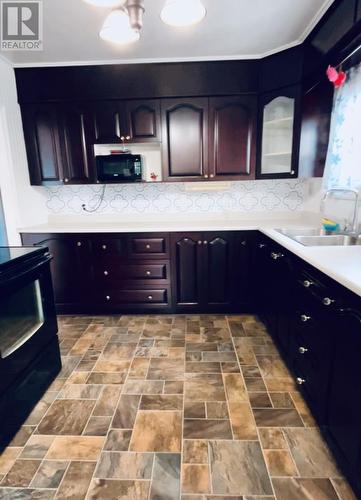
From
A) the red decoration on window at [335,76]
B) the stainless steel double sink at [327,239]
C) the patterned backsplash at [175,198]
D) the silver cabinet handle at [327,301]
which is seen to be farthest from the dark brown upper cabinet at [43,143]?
the silver cabinet handle at [327,301]

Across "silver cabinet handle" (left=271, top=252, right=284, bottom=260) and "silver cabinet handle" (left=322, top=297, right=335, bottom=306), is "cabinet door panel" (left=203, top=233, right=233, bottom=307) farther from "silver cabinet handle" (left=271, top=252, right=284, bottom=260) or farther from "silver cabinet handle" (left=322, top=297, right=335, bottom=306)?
"silver cabinet handle" (left=322, top=297, right=335, bottom=306)

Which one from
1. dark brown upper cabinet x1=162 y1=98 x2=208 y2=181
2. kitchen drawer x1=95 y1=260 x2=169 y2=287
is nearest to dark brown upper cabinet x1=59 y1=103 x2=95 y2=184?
dark brown upper cabinet x1=162 y1=98 x2=208 y2=181

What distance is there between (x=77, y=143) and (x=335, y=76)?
7.48 feet

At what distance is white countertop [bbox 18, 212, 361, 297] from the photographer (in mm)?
1400

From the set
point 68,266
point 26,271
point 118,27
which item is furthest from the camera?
point 68,266

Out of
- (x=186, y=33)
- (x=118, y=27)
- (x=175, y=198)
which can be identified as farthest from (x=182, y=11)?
(x=175, y=198)

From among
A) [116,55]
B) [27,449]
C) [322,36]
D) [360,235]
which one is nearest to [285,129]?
[322,36]

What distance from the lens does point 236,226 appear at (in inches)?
107

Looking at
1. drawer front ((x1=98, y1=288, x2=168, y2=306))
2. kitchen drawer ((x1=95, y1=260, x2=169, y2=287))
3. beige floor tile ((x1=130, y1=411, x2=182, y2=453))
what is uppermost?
kitchen drawer ((x1=95, y1=260, x2=169, y2=287))

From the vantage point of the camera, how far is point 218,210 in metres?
3.19

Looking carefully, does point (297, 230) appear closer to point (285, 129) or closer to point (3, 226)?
point (285, 129)

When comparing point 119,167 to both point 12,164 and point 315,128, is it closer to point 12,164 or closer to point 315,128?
point 12,164

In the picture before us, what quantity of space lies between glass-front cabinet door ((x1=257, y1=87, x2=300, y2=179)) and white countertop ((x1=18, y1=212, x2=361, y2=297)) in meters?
0.50

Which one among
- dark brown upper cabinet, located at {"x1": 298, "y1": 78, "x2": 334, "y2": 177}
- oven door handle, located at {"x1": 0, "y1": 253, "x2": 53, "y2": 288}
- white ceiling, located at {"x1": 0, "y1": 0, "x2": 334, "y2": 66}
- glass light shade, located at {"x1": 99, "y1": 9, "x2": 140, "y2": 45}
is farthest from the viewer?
dark brown upper cabinet, located at {"x1": 298, "y1": 78, "x2": 334, "y2": 177}
